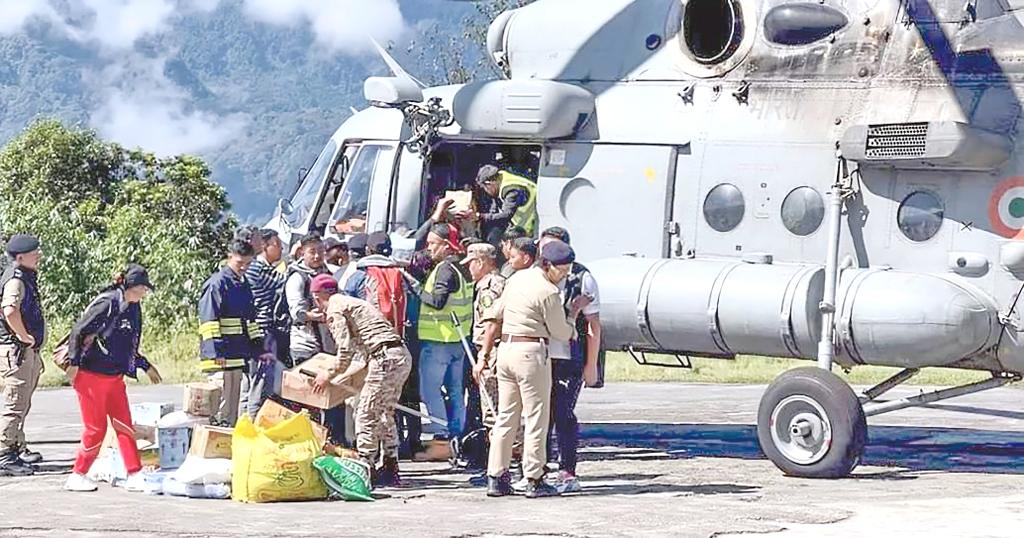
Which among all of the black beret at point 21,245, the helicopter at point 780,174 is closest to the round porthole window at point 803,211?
the helicopter at point 780,174

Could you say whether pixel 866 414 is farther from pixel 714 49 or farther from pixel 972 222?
pixel 714 49

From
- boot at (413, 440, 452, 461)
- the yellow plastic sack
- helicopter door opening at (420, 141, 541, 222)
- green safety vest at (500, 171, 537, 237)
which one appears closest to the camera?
the yellow plastic sack

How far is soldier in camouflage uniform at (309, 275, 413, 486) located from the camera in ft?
36.9

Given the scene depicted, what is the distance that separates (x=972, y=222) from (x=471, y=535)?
469 cm

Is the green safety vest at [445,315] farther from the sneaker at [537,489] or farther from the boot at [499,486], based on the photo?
the sneaker at [537,489]

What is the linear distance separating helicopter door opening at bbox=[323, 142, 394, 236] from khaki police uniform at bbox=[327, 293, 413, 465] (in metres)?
3.24

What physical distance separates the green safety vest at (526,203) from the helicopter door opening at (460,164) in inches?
5.1

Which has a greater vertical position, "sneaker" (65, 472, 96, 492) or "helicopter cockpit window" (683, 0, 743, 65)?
"helicopter cockpit window" (683, 0, 743, 65)

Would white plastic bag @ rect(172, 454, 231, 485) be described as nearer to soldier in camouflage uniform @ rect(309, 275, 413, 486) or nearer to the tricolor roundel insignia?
soldier in camouflage uniform @ rect(309, 275, 413, 486)

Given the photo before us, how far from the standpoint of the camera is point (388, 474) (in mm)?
11594

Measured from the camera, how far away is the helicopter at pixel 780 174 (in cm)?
1193

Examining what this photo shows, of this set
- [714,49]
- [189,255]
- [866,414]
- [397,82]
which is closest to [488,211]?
[397,82]

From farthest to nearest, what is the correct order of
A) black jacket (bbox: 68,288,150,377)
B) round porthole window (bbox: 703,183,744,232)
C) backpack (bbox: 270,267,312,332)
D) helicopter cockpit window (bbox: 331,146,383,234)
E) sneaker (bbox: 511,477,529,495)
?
helicopter cockpit window (bbox: 331,146,383,234) < round porthole window (bbox: 703,183,744,232) < backpack (bbox: 270,267,312,332) < black jacket (bbox: 68,288,150,377) < sneaker (bbox: 511,477,529,495)

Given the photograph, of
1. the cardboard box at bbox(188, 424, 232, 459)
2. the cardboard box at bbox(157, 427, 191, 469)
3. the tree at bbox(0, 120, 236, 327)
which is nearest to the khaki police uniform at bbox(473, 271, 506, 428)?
the cardboard box at bbox(188, 424, 232, 459)
